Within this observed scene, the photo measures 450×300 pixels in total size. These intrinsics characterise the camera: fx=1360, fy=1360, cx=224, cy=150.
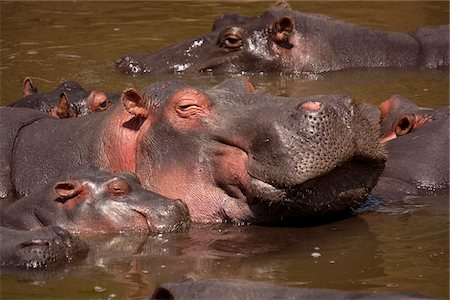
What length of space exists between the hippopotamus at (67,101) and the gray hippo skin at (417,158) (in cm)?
201

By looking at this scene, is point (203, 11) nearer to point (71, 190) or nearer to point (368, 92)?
point (368, 92)

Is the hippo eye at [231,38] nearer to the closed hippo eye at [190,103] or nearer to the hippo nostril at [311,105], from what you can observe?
the closed hippo eye at [190,103]

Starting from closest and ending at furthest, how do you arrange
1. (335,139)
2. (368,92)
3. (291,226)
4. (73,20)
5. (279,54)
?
(335,139), (291,226), (368,92), (279,54), (73,20)

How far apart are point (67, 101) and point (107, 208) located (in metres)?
2.00

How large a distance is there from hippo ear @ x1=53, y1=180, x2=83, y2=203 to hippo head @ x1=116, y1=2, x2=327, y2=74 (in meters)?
5.34

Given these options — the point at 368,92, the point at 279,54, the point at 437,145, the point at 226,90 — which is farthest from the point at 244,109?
the point at 279,54

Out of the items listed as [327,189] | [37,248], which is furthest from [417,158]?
[37,248]

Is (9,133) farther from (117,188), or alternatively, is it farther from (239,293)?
(239,293)

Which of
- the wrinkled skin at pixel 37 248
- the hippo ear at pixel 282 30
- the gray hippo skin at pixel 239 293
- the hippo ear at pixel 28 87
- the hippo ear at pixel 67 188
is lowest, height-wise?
the hippo ear at pixel 282 30

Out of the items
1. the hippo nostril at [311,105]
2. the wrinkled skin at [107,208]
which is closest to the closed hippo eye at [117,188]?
the wrinkled skin at [107,208]

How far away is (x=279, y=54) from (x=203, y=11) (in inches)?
137

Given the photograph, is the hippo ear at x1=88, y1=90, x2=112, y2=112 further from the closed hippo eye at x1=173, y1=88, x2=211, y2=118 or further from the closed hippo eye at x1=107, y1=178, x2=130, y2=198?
the closed hippo eye at x1=107, y1=178, x2=130, y2=198

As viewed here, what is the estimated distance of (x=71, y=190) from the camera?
7605 mm

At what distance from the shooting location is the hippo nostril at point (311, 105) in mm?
7379
